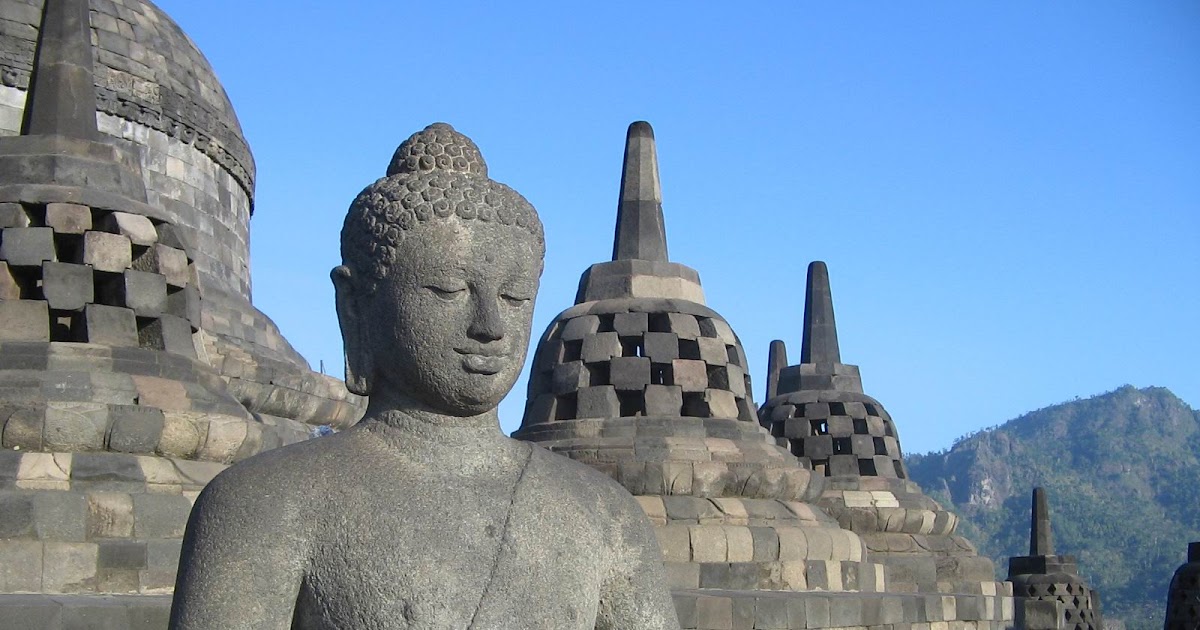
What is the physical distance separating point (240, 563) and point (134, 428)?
19.8 feet

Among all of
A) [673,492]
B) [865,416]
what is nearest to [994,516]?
[865,416]

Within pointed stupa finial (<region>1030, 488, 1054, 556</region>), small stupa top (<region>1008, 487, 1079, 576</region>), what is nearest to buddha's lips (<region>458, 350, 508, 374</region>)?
small stupa top (<region>1008, 487, 1079, 576</region>)

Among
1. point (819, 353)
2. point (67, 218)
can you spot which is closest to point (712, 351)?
point (67, 218)

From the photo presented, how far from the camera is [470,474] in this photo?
411 centimetres

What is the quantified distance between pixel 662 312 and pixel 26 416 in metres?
6.97

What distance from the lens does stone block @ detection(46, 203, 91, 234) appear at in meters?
10.4

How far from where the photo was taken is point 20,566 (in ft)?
28.0

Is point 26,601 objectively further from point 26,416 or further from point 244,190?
point 244,190

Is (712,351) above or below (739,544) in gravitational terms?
above

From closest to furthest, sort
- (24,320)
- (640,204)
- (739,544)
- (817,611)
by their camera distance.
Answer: (24,320) < (817,611) < (739,544) < (640,204)

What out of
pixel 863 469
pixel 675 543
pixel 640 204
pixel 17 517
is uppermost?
pixel 640 204

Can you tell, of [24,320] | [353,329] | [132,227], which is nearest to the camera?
[353,329]

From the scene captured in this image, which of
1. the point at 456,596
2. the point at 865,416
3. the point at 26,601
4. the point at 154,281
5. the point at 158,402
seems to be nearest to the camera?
the point at 456,596

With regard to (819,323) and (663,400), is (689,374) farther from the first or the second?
(819,323)
